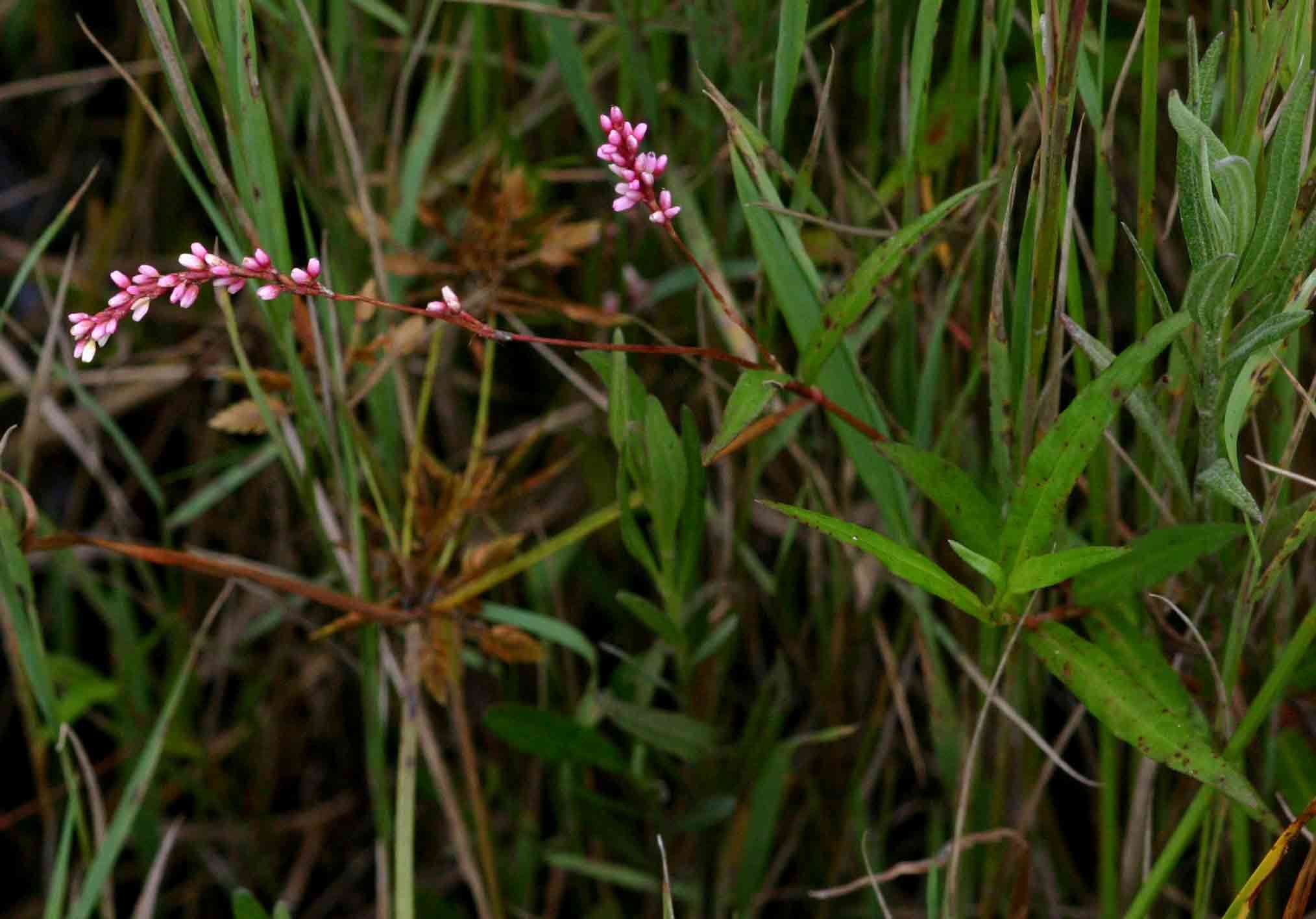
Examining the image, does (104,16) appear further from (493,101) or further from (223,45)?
(223,45)

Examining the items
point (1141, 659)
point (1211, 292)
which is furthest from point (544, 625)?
point (1211, 292)

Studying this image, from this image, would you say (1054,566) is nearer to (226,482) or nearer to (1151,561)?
(1151,561)

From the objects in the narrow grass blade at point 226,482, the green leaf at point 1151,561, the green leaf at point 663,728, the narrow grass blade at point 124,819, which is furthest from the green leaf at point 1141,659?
Result: the narrow grass blade at point 226,482

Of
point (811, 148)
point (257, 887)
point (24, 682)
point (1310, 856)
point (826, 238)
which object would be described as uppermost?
point (811, 148)

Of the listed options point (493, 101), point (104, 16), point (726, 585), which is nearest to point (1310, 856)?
point (726, 585)

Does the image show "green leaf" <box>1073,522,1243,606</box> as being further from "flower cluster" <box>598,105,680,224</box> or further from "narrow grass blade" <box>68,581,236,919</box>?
"narrow grass blade" <box>68,581,236,919</box>

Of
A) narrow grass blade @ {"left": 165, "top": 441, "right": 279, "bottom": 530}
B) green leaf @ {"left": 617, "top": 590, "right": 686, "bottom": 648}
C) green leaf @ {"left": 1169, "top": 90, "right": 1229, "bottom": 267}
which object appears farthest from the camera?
narrow grass blade @ {"left": 165, "top": 441, "right": 279, "bottom": 530}

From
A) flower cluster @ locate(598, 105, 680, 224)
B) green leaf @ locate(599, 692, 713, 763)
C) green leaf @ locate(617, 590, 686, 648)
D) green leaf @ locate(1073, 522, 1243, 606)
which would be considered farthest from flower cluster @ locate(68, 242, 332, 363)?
green leaf @ locate(1073, 522, 1243, 606)
